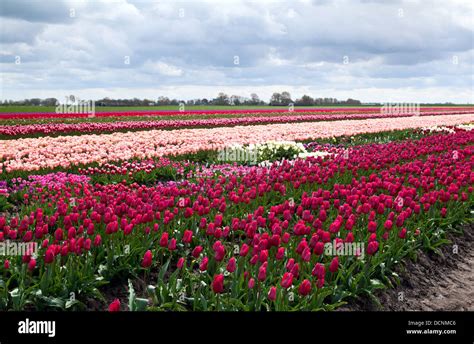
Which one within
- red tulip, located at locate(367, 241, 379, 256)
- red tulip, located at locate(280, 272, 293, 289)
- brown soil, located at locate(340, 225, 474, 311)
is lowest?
brown soil, located at locate(340, 225, 474, 311)

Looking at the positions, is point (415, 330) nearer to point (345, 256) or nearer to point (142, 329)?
point (345, 256)

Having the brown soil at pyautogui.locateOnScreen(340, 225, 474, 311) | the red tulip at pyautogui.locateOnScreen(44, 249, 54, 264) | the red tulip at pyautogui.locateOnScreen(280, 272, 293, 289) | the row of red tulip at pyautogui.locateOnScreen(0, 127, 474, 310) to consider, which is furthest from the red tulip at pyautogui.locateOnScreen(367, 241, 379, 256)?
the red tulip at pyautogui.locateOnScreen(44, 249, 54, 264)

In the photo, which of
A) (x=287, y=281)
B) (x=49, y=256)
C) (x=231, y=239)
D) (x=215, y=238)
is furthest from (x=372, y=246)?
(x=49, y=256)

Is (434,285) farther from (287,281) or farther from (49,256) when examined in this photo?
(49,256)

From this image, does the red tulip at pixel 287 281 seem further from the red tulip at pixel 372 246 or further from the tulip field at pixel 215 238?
the red tulip at pixel 372 246

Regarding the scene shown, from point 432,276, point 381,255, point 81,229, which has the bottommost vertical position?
point 432,276

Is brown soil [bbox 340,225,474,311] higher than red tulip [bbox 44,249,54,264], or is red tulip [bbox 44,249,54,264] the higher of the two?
red tulip [bbox 44,249,54,264]

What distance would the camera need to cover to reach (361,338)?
407 centimetres

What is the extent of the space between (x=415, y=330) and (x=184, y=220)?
3.40 meters

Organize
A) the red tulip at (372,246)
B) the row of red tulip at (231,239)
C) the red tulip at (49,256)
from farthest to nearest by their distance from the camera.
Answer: the red tulip at (372,246) → the row of red tulip at (231,239) → the red tulip at (49,256)

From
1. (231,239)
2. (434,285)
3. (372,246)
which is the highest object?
(372,246)

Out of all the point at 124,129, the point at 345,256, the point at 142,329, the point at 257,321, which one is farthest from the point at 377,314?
the point at 124,129

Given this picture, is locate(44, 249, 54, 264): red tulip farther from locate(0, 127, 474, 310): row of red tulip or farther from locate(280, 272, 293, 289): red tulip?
locate(280, 272, 293, 289): red tulip

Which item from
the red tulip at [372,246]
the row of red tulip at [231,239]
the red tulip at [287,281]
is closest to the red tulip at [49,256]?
the row of red tulip at [231,239]
